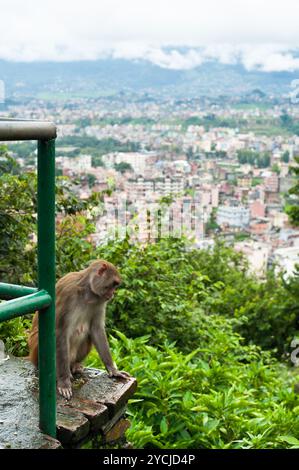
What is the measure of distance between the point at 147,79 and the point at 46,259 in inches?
1603

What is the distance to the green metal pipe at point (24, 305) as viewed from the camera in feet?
5.93

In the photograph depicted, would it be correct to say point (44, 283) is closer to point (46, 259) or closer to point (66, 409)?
point (46, 259)

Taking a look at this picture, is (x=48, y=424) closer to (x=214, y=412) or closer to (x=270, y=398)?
(x=214, y=412)

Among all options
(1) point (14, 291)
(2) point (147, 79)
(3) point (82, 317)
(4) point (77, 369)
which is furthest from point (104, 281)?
(2) point (147, 79)

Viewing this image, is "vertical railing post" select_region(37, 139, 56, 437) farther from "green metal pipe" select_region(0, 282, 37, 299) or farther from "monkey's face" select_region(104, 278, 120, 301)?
"monkey's face" select_region(104, 278, 120, 301)

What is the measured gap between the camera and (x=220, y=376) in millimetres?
4305

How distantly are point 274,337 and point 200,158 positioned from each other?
1569 cm


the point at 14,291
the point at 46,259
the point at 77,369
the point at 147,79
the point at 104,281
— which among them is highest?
the point at 147,79

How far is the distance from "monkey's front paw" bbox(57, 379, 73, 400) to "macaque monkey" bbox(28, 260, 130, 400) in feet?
0.34

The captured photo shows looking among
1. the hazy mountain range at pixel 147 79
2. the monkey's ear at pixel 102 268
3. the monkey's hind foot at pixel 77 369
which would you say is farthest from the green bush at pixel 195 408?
the hazy mountain range at pixel 147 79

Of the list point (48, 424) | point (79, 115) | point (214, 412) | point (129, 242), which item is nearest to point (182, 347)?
point (129, 242)

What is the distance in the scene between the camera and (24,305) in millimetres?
1888

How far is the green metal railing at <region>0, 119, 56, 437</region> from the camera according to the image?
1837 mm
